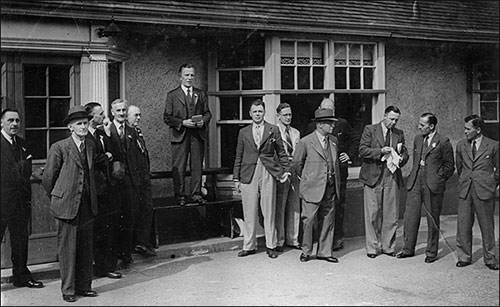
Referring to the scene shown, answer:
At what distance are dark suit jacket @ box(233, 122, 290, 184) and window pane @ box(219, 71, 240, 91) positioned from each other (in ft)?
6.06

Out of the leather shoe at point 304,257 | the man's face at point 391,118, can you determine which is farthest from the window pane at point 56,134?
the man's face at point 391,118

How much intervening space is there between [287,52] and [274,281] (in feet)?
14.1

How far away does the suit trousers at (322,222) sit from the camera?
26.7 ft

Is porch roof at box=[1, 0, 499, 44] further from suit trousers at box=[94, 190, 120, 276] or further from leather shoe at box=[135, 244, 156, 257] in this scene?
leather shoe at box=[135, 244, 156, 257]

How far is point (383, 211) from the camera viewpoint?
8.61 m

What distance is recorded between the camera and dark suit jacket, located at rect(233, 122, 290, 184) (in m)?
8.34

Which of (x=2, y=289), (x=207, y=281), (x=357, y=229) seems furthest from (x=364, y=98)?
(x=2, y=289)

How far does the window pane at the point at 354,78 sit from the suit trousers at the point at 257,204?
3.16m

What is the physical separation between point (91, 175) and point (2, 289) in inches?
59.6

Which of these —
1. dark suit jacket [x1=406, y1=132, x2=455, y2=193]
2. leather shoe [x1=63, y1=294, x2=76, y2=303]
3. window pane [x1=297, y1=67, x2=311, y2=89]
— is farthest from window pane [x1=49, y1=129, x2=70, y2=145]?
dark suit jacket [x1=406, y1=132, x2=455, y2=193]

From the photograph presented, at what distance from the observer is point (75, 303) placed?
6113 millimetres

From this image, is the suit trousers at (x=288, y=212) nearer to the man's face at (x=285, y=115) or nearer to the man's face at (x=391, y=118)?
the man's face at (x=285, y=115)

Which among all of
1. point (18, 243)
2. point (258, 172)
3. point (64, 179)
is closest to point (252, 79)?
point (258, 172)

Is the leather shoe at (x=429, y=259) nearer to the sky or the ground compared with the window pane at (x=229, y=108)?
nearer to the ground
